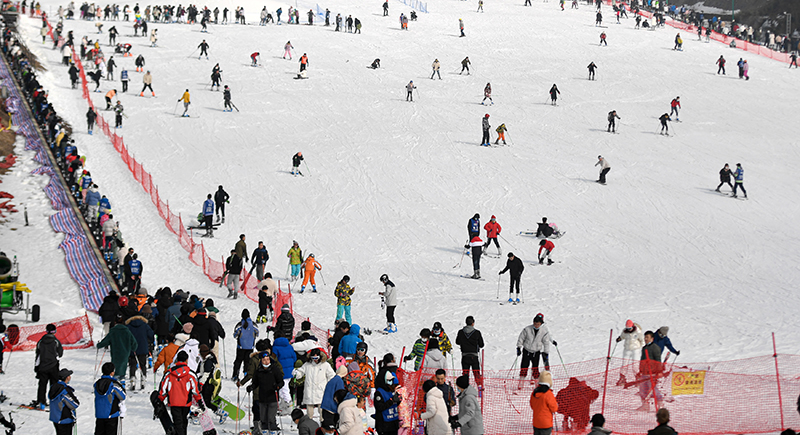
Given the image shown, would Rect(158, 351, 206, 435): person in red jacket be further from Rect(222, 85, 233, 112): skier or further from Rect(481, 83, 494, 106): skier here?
Rect(481, 83, 494, 106): skier

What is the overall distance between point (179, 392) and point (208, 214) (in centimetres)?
1310

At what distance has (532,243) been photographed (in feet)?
69.3

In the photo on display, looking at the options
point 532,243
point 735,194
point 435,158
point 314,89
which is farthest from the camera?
point 314,89

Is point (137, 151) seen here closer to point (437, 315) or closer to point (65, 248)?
point (65, 248)

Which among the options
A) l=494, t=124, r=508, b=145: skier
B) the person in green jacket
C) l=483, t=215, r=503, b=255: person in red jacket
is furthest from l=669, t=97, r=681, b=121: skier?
the person in green jacket

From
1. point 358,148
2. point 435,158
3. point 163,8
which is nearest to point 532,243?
point 435,158

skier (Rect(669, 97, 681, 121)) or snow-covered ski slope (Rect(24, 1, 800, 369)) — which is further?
skier (Rect(669, 97, 681, 121))

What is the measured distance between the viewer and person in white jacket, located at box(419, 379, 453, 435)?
823 cm

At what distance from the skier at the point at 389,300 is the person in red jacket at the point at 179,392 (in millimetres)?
5769

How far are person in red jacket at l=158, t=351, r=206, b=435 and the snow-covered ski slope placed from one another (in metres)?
4.97

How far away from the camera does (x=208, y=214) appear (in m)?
21.3

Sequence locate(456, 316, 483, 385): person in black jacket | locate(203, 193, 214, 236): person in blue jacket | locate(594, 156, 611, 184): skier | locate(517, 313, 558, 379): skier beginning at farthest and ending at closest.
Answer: locate(594, 156, 611, 184): skier
locate(203, 193, 214, 236): person in blue jacket
locate(517, 313, 558, 379): skier
locate(456, 316, 483, 385): person in black jacket

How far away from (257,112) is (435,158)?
33.8 ft

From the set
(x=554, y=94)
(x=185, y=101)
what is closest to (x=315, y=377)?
(x=185, y=101)
